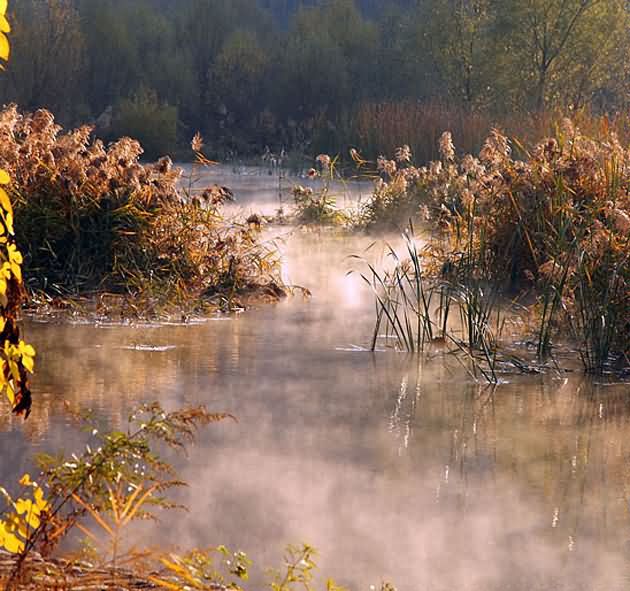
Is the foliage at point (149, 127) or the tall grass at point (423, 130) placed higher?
the tall grass at point (423, 130)

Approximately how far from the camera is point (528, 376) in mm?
5746

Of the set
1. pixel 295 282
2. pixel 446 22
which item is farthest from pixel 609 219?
pixel 446 22

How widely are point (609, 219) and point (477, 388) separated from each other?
1379mm

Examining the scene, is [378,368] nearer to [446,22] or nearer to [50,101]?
[50,101]

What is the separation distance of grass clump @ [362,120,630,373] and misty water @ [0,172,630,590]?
35 centimetres

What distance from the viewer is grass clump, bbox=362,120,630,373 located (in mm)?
5770

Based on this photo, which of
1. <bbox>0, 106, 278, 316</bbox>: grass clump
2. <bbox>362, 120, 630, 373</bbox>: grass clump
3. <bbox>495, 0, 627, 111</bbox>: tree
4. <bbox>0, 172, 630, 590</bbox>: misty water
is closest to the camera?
<bbox>0, 172, 630, 590</bbox>: misty water

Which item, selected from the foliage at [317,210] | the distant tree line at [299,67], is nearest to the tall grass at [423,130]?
the distant tree line at [299,67]

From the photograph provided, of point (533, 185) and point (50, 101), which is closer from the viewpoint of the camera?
point (533, 185)

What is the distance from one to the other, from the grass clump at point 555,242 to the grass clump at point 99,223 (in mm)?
1610

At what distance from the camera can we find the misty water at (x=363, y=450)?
3.48 m

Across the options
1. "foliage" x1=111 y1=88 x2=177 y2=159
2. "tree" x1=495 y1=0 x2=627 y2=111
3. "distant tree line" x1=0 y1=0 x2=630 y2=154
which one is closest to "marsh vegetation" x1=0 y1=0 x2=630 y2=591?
"foliage" x1=111 y1=88 x2=177 y2=159

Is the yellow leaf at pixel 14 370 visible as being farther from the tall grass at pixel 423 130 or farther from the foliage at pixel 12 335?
the tall grass at pixel 423 130

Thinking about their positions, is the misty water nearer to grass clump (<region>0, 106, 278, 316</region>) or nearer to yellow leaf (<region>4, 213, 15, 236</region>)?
grass clump (<region>0, 106, 278, 316</region>)
